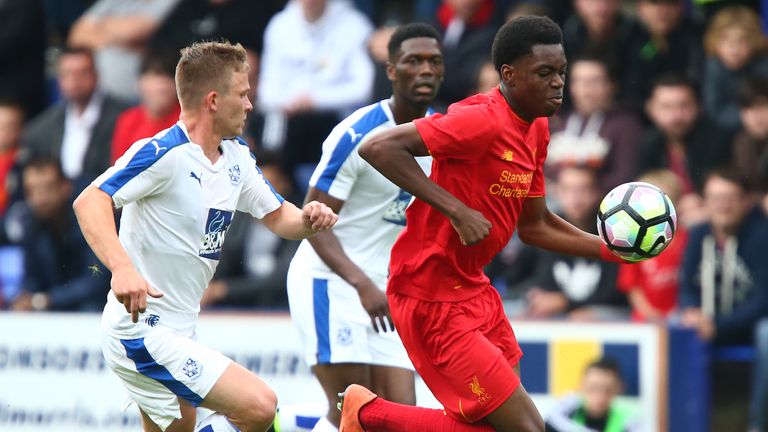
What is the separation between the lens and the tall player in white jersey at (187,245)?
243 inches

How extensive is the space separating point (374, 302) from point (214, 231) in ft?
3.87

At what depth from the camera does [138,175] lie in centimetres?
595

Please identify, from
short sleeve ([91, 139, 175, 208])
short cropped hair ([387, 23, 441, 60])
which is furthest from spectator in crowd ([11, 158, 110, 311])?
short sleeve ([91, 139, 175, 208])

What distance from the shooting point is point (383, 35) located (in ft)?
40.4

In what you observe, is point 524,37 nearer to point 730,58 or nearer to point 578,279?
point 578,279

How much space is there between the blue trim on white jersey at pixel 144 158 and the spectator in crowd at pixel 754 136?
5962 millimetres

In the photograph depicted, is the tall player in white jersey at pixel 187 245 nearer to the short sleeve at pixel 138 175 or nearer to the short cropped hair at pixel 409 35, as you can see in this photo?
the short sleeve at pixel 138 175

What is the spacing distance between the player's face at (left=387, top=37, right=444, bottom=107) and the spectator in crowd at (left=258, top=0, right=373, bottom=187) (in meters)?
4.65

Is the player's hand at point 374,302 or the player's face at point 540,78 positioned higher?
the player's face at point 540,78

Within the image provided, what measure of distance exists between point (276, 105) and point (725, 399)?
508 centimetres

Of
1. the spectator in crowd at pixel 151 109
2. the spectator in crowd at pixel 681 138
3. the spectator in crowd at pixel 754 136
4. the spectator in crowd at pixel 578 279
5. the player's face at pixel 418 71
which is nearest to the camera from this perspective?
the player's face at pixel 418 71

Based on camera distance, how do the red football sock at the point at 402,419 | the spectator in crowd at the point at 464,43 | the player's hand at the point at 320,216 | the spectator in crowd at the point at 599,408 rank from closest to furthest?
the player's hand at the point at 320,216 < the red football sock at the point at 402,419 < the spectator in crowd at the point at 599,408 < the spectator in crowd at the point at 464,43

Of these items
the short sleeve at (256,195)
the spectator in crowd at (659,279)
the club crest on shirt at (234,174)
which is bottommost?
the spectator in crowd at (659,279)

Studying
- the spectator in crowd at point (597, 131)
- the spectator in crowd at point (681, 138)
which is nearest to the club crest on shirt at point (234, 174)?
the spectator in crowd at point (597, 131)
